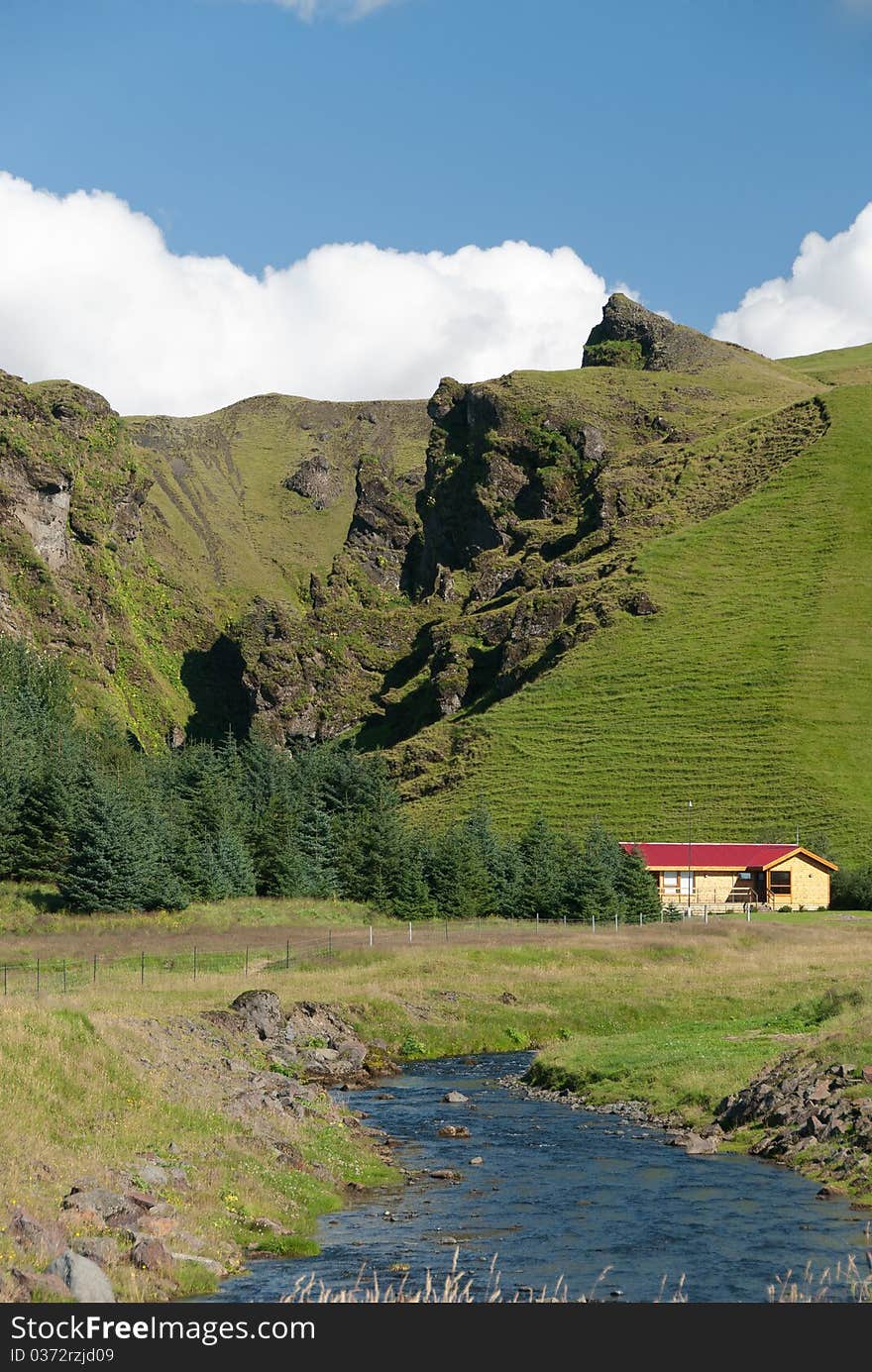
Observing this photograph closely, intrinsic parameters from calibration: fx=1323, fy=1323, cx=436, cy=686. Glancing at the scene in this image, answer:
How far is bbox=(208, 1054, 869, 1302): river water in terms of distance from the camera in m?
23.1

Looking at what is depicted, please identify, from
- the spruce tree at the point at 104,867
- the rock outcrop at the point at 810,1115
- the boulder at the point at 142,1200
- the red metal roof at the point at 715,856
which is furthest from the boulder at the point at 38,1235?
the red metal roof at the point at 715,856

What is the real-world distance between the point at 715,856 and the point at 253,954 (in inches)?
2836

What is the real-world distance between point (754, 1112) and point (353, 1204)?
13560mm

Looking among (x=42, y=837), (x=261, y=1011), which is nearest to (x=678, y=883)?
(x=42, y=837)

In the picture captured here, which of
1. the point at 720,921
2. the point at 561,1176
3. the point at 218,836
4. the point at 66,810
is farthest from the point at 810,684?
the point at 561,1176

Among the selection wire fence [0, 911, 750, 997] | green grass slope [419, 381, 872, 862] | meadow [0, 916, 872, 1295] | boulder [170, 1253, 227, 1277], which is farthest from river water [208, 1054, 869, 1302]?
green grass slope [419, 381, 872, 862]

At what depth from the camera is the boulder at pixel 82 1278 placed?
18750 millimetres

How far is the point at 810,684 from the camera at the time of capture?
6634 inches

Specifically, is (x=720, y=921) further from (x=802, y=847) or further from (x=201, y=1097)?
(x=201, y=1097)

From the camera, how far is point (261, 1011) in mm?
49656

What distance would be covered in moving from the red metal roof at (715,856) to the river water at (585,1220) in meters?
92.7

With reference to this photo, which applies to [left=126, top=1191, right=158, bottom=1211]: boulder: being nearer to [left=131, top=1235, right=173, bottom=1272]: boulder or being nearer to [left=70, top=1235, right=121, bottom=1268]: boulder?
[left=131, top=1235, right=173, bottom=1272]: boulder

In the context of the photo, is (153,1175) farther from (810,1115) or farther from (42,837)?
(42,837)

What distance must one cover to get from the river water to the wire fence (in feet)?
74.2
